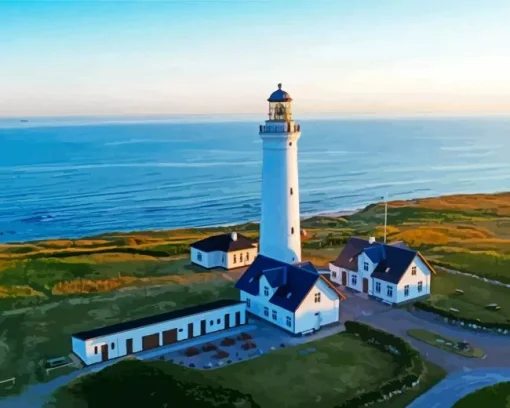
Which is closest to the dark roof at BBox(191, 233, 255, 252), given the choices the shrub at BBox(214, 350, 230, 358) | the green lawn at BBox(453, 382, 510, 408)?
the shrub at BBox(214, 350, 230, 358)

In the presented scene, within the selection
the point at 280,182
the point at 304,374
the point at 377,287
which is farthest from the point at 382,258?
the point at 304,374

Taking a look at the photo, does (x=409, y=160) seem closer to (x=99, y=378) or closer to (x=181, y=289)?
(x=181, y=289)

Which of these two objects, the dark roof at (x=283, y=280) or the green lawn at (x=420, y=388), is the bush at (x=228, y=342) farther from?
the green lawn at (x=420, y=388)

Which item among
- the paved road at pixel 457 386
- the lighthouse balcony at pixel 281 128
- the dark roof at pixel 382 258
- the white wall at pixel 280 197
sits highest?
the lighthouse balcony at pixel 281 128

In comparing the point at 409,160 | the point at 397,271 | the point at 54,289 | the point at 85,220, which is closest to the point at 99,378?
the point at 54,289

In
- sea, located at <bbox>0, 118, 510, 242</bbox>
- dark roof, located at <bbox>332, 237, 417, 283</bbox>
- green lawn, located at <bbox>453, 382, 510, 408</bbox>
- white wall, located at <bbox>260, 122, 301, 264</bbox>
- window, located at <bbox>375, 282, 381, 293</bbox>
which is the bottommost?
sea, located at <bbox>0, 118, 510, 242</bbox>

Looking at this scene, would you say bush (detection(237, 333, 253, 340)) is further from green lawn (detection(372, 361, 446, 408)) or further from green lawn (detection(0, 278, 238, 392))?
green lawn (detection(372, 361, 446, 408))

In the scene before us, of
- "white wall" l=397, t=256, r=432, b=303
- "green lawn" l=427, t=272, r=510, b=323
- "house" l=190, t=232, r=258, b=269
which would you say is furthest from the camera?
"house" l=190, t=232, r=258, b=269

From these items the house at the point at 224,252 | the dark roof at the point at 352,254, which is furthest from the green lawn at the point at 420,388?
the house at the point at 224,252
